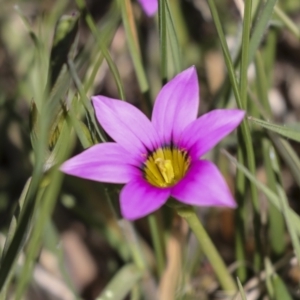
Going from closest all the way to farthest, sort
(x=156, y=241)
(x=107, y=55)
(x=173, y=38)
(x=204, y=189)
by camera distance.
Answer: (x=204, y=189) → (x=107, y=55) → (x=173, y=38) → (x=156, y=241)

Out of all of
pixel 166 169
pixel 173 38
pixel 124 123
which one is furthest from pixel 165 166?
pixel 173 38

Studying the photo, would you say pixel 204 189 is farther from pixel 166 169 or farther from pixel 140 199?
pixel 166 169

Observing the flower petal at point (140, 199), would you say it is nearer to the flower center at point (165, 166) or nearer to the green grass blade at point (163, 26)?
the flower center at point (165, 166)

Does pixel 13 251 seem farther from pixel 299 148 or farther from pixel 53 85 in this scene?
pixel 299 148

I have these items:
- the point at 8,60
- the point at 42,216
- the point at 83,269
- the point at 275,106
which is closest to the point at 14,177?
the point at 83,269

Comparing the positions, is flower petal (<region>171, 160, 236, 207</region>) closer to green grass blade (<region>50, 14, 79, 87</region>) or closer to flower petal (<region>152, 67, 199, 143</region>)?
flower petal (<region>152, 67, 199, 143</region>)

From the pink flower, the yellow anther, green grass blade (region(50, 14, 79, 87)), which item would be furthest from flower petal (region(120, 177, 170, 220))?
green grass blade (region(50, 14, 79, 87))

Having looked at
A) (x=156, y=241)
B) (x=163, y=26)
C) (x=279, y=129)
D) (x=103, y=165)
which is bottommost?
(x=156, y=241)

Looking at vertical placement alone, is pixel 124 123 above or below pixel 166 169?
above
